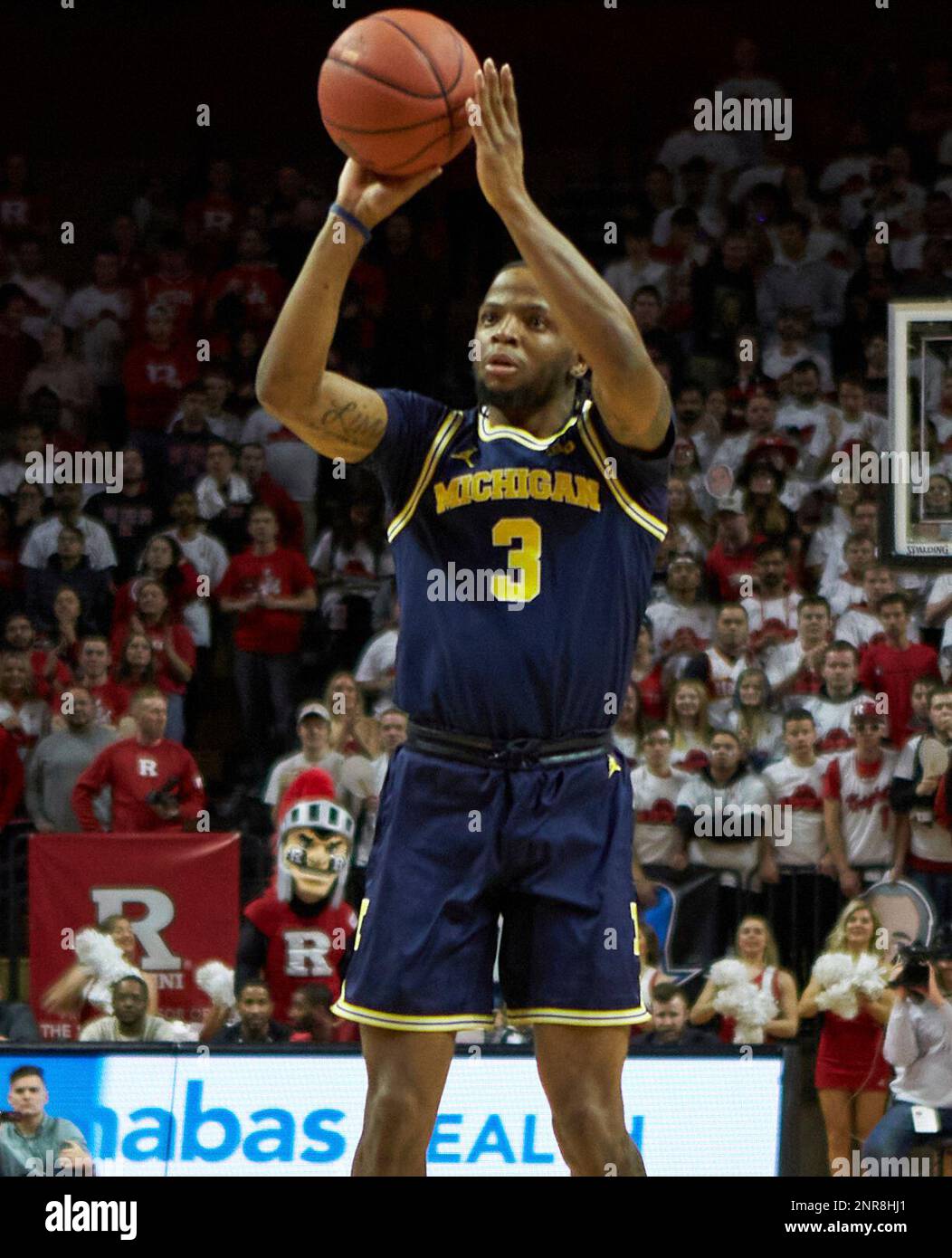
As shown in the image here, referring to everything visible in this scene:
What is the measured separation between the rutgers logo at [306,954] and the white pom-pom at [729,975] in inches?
59.4

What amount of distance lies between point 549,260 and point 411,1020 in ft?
5.01

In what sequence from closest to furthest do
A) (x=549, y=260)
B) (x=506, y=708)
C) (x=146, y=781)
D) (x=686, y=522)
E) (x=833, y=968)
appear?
(x=549, y=260)
(x=506, y=708)
(x=833, y=968)
(x=146, y=781)
(x=686, y=522)

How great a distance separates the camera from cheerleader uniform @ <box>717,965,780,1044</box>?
791cm

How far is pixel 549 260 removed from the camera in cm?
389

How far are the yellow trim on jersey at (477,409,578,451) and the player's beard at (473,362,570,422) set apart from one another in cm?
4

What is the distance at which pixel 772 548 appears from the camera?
33.9 ft

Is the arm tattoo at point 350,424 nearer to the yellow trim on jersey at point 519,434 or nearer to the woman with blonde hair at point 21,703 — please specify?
the yellow trim on jersey at point 519,434

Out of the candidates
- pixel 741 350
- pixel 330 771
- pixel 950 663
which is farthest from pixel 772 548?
pixel 330 771

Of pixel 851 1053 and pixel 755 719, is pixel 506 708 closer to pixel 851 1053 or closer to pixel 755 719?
pixel 851 1053

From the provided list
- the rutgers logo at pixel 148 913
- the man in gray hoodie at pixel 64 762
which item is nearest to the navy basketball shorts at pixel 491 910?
the rutgers logo at pixel 148 913

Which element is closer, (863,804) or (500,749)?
(500,749)

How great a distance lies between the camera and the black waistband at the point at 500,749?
13.6 ft

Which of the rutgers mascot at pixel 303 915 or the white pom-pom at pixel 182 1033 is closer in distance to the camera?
the white pom-pom at pixel 182 1033

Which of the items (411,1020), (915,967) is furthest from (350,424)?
(915,967)
